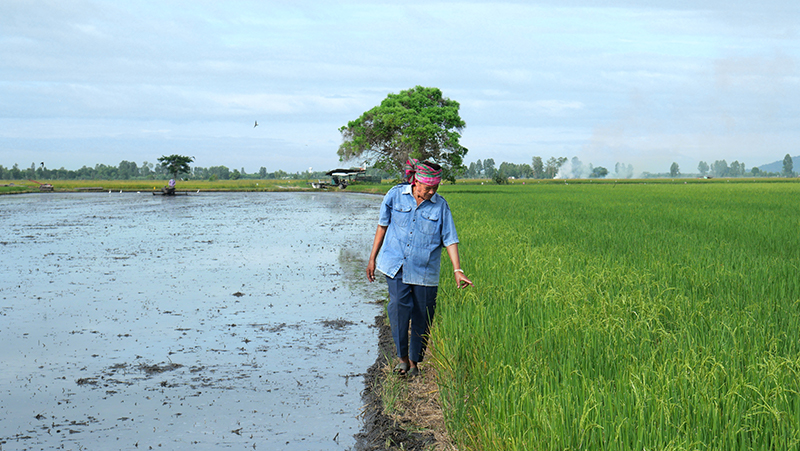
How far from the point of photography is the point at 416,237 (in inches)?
224

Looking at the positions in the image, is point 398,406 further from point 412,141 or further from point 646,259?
point 412,141

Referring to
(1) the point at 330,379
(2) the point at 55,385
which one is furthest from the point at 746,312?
(2) the point at 55,385

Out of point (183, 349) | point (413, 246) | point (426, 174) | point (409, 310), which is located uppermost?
point (426, 174)

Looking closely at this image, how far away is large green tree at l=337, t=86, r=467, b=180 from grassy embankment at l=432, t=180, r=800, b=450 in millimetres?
50058

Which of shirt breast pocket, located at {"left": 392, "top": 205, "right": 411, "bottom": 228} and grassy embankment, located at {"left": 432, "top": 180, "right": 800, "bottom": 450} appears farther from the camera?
shirt breast pocket, located at {"left": 392, "top": 205, "right": 411, "bottom": 228}

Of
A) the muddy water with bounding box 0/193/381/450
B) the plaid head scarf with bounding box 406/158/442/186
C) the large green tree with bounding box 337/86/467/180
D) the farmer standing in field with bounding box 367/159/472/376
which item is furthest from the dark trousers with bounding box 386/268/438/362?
the large green tree with bounding box 337/86/467/180

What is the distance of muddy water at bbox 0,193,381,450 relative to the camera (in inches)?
199

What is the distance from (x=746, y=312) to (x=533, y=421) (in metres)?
3.64

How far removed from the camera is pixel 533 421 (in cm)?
358

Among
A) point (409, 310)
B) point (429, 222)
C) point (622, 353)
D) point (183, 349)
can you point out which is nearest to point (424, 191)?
point (429, 222)

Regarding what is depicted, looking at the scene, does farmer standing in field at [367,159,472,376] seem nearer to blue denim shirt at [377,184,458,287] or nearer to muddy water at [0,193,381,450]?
blue denim shirt at [377,184,458,287]

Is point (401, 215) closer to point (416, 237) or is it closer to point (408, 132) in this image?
point (416, 237)

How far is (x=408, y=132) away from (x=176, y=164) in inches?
3014

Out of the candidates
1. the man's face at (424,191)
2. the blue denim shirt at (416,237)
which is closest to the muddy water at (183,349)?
the blue denim shirt at (416,237)
